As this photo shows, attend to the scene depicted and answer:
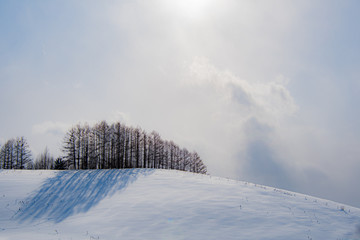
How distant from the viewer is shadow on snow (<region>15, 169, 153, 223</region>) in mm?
18953

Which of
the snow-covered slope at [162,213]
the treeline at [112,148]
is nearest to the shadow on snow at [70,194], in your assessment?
the snow-covered slope at [162,213]

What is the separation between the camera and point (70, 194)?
23.2 metres

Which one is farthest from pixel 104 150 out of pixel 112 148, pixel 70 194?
pixel 70 194

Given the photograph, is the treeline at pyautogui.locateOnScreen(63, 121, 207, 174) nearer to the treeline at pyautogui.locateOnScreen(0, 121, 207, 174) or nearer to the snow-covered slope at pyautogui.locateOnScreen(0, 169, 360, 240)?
the treeline at pyautogui.locateOnScreen(0, 121, 207, 174)

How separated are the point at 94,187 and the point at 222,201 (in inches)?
609

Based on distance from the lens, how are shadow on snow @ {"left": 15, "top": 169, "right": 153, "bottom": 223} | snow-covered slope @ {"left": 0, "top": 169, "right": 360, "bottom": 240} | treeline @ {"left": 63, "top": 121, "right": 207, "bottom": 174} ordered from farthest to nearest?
treeline @ {"left": 63, "top": 121, "right": 207, "bottom": 174} < shadow on snow @ {"left": 15, "top": 169, "right": 153, "bottom": 223} < snow-covered slope @ {"left": 0, "top": 169, "right": 360, "bottom": 240}

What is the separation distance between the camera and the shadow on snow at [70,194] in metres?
19.0

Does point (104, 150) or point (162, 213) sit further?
point (104, 150)

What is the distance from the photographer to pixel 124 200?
65.0 feet

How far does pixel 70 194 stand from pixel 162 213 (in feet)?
41.5

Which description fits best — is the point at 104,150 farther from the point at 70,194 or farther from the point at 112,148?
the point at 70,194

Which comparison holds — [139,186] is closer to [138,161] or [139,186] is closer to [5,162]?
[138,161]

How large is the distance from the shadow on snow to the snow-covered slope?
84 millimetres

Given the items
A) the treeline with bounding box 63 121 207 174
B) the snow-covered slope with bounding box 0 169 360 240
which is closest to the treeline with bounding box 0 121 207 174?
the treeline with bounding box 63 121 207 174
